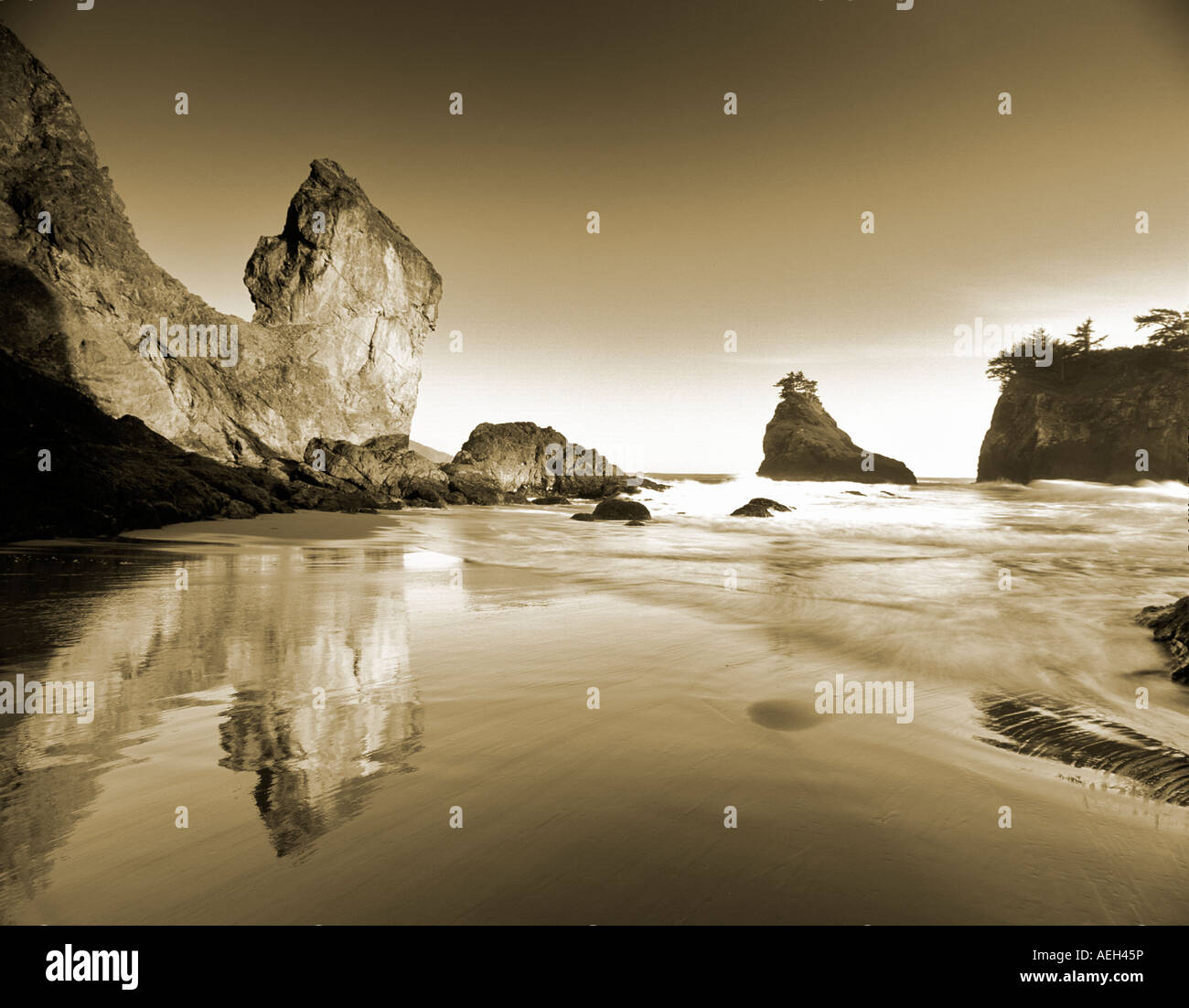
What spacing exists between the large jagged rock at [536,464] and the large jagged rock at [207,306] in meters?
9.47

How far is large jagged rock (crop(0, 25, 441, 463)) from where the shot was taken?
2114 centimetres

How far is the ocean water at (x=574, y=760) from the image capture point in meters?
1.54

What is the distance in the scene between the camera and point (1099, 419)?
39.3 metres

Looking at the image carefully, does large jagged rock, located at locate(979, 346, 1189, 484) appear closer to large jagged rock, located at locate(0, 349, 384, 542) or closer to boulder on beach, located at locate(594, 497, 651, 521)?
boulder on beach, located at locate(594, 497, 651, 521)

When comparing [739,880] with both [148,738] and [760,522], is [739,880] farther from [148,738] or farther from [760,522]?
[760,522]

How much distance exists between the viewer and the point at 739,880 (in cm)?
159

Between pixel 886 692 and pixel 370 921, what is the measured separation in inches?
118

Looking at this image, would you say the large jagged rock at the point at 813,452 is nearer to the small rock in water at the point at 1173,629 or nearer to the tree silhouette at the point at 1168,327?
the tree silhouette at the point at 1168,327

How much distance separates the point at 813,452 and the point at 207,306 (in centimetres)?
4481

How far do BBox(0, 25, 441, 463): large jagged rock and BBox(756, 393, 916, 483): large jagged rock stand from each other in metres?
31.9

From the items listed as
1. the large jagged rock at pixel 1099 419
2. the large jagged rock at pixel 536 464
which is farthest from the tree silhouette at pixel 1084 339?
the large jagged rock at pixel 536 464

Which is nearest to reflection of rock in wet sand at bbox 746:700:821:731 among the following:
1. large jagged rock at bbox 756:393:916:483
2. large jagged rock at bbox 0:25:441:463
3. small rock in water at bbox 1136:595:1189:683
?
small rock in water at bbox 1136:595:1189:683

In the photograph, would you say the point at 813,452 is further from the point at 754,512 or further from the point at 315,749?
the point at 315,749
